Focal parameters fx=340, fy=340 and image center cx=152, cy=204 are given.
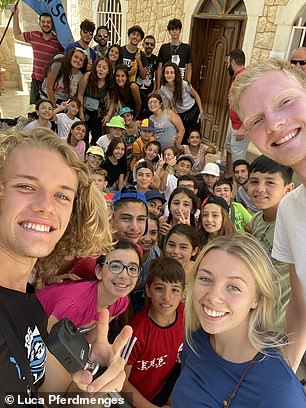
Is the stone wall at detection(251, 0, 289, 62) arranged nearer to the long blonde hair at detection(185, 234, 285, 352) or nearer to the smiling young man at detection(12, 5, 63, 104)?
the smiling young man at detection(12, 5, 63, 104)

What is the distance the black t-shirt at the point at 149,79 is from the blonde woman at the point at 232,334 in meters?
4.65

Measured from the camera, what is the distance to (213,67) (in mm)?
6707

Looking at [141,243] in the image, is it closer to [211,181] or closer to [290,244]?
[290,244]

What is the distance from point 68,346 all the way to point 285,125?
1030 mm

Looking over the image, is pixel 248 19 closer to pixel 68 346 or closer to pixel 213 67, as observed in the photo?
pixel 213 67

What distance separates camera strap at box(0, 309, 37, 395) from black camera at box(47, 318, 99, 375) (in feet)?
0.52

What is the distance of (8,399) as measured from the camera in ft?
2.93

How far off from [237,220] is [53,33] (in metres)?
4.19

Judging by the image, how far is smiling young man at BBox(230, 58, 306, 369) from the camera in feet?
4.11

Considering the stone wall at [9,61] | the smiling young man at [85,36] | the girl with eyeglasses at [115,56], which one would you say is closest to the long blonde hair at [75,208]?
the smiling young man at [85,36]

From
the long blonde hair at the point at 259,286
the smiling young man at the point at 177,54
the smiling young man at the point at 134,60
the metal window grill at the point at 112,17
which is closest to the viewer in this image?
the long blonde hair at the point at 259,286

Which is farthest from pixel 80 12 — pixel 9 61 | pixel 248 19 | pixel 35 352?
pixel 35 352

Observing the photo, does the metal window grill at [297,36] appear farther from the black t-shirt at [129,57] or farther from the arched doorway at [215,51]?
the black t-shirt at [129,57]

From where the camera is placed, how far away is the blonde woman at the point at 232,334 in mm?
1159
